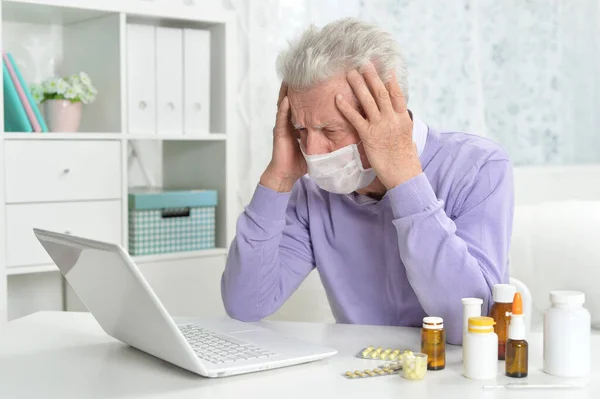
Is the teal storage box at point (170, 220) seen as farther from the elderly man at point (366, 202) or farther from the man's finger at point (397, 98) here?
the man's finger at point (397, 98)

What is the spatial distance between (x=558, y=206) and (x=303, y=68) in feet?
2.88

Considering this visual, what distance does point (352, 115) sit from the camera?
1456mm

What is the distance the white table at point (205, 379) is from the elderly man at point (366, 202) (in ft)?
0.54

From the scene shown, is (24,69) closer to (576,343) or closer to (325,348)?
(325,348)

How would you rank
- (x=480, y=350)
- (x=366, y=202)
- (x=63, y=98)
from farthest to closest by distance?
1. (x=63, y=98)
2. (x=366, y=202)
3. (x=480, y=350)

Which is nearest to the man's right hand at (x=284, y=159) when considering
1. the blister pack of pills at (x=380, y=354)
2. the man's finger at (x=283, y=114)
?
the man's finger at (x=283, y=114)

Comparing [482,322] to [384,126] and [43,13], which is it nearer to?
[384,126]

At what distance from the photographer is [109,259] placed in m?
1.13

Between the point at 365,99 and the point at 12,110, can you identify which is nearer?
the point at 365,99

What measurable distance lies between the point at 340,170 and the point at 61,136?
1.01 m

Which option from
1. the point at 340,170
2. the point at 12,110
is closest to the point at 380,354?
the point at 340,170

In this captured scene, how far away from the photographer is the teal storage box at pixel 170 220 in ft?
7.97

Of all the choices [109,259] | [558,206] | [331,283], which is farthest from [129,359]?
[558,206]

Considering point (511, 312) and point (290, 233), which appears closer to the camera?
point (511, 312)
